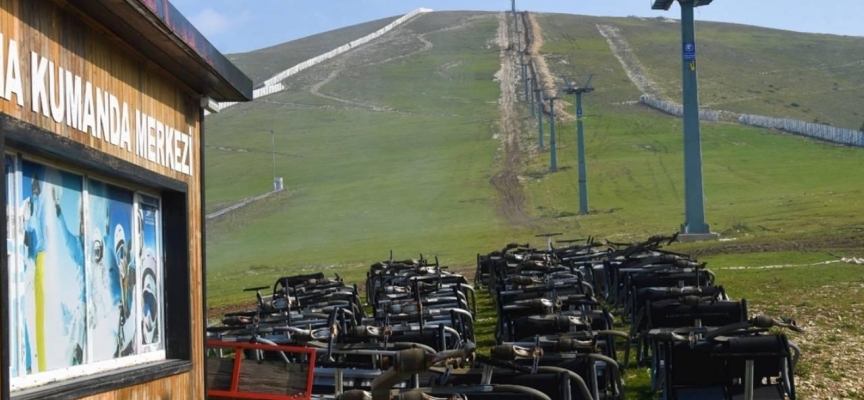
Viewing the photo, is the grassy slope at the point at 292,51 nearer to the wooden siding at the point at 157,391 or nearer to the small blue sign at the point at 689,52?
the small blue sign at the point at 689,52

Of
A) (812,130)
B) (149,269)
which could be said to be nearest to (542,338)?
(149,269)

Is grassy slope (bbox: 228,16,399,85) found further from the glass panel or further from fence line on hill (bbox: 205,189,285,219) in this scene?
the glass panel

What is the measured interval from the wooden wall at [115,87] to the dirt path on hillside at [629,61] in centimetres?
10569

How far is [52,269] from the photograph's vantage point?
686 cm

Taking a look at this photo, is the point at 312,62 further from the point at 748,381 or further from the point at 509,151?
the point at 748,381

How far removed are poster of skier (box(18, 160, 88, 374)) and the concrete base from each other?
30676 mm

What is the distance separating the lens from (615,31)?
166 meters

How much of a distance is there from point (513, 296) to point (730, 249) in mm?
18740

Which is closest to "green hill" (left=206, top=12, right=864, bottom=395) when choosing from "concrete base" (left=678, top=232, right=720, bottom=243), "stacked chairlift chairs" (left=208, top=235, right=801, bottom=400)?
"concrete base" (left=678, top=232, right=720, bottom=243)

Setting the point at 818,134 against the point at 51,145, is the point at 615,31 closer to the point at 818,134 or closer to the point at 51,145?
the point at 818,134

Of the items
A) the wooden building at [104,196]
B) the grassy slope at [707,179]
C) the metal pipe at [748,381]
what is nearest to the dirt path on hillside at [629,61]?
the grassy slope at [707,179]

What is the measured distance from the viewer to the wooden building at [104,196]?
630 cm

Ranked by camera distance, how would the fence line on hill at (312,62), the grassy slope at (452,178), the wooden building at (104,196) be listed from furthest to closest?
the fence line on hill at (312,62), the grassy slope at (452,178), the wooden building at (104,196)

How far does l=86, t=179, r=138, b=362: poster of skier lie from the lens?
7656 millimetres
